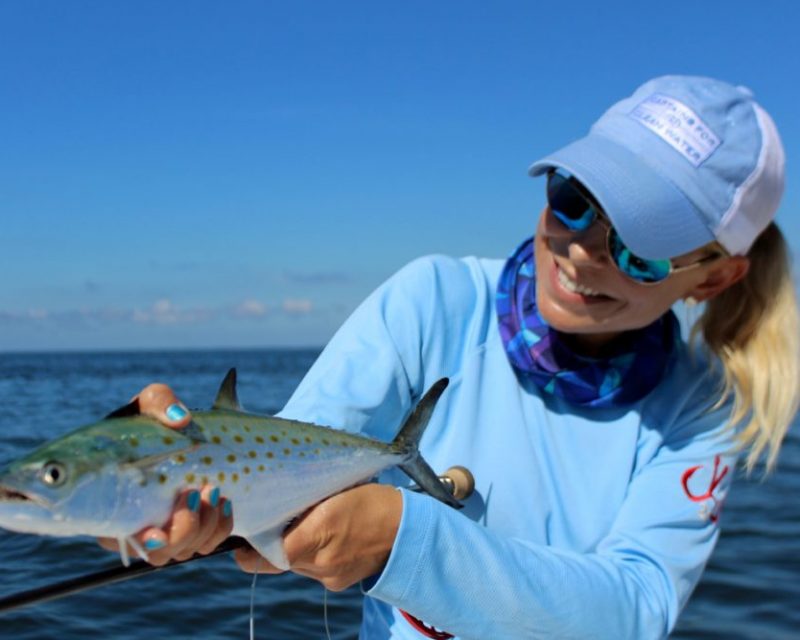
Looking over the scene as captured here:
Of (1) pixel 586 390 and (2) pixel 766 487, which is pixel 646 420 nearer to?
(1) pixel 586 390

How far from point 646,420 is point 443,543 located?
992 millimetres

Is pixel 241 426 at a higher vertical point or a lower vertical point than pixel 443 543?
higher

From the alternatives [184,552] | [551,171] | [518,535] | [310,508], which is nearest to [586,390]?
[518,535]

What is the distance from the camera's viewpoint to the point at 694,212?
2.43 metres

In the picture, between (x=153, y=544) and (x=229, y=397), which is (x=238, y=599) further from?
(x=153, y=544)

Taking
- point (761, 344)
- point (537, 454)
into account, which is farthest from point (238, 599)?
point (761, 344)

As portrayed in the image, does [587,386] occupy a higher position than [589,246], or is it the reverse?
[589,246]

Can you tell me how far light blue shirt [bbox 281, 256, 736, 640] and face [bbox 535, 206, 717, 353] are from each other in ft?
0.94

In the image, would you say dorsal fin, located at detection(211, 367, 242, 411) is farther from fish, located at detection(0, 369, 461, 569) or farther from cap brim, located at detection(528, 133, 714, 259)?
cap brim, located at detection(528, 133, 714, 259)

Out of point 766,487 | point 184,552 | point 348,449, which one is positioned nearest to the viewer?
point 184,552

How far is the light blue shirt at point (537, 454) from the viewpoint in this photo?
234 cm

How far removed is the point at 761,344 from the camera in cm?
279

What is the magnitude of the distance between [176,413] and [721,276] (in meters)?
1.74

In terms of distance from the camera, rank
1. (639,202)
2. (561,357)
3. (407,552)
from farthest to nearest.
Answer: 1. (561,357)
2. (639,202)
3. (407,552)
